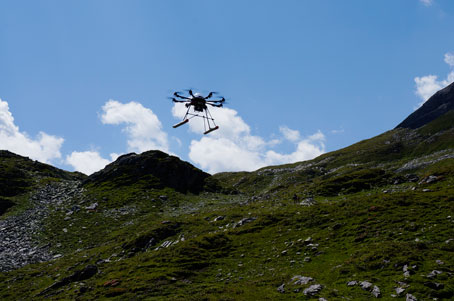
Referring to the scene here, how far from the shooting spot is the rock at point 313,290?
20719mm

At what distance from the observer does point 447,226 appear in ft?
90.4

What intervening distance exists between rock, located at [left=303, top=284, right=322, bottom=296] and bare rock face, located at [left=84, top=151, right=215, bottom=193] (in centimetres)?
6727

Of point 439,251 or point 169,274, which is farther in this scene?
point 169,274

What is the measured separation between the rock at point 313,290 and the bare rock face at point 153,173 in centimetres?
6727

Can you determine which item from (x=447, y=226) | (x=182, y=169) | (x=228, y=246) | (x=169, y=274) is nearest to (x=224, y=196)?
(x=182, y=169)

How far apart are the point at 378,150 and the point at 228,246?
147 meters

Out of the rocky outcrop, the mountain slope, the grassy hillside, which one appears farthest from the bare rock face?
the grassy hillside

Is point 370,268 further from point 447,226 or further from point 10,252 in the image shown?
point 10,252

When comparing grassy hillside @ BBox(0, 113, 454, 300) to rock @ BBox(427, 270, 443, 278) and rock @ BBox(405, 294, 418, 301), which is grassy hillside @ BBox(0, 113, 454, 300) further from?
rock @ BBox(405, 294, 418, 301)

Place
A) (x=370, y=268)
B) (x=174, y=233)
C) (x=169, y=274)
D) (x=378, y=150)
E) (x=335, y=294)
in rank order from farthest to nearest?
1. (x=378, y=150)
2. (x=174, y=233)
3. (x=169, y=274)
4. (x=370, y=268)
5. (x=335, y=294)

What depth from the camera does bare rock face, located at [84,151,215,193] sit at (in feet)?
285

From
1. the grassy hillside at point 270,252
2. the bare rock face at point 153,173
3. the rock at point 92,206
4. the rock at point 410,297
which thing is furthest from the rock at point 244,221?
the bare rock face at point 153,173

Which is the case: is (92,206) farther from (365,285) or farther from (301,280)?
(365,285)

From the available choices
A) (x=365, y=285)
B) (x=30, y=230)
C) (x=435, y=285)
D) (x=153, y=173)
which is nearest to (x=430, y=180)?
(x=435, y=285)
